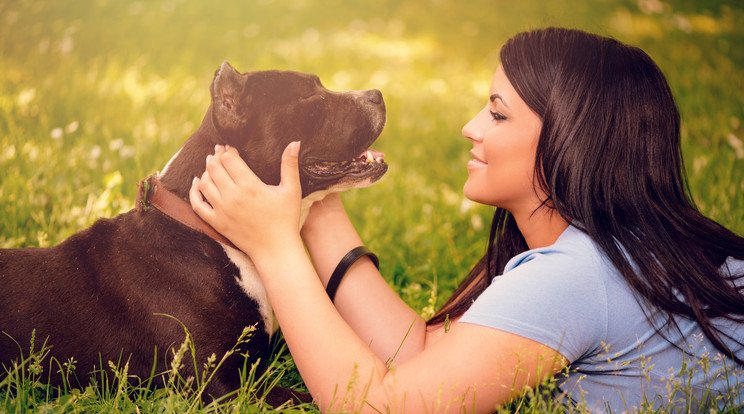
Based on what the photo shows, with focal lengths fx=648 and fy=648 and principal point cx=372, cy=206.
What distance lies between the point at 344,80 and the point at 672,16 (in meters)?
6.42

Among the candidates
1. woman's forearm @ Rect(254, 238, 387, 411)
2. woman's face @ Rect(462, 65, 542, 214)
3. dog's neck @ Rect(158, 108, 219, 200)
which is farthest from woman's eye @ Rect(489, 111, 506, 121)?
dog's neck @ Rect(158, 108, 219, 200)

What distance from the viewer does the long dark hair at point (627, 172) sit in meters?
2.13

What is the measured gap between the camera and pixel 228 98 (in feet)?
7.86

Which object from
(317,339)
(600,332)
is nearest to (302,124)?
(317,339)

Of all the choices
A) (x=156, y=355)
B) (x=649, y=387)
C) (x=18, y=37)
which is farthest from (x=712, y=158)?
(x=18, y=37)

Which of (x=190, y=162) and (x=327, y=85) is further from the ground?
(x=327, y=85)

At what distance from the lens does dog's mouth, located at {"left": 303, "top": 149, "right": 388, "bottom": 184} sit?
2.56m

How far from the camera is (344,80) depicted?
6672 millimetres

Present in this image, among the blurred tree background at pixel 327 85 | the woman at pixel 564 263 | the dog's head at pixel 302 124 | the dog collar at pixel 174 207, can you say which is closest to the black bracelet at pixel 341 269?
the dog's head at pixel 302 124

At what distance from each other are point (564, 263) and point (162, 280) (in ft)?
4.57

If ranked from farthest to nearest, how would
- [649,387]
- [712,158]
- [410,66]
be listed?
[410,66] → [712,158] → [649,387]

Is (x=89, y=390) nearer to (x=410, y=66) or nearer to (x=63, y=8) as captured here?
(x=63, y=8)

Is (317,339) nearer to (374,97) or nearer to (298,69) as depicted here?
(374,97)

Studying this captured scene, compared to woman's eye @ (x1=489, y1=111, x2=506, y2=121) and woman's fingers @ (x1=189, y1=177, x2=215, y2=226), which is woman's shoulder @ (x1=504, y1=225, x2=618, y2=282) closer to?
woman's eye @ (x1=489, y1=111, x2=506, y2=121)
